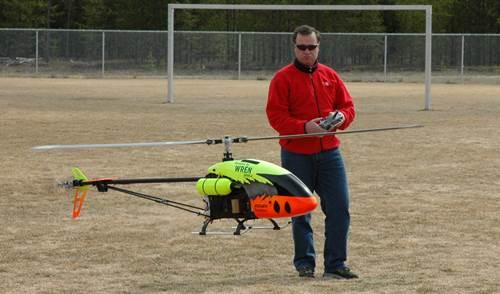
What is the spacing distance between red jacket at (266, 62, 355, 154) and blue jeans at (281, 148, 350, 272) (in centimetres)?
8

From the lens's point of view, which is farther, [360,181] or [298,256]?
[360,181]

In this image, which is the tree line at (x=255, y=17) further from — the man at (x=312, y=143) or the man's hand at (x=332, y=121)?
the man's hand at (x=332, y=121)

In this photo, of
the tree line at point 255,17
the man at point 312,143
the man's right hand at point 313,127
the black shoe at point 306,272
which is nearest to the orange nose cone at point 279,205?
the man's right hand at point 313,127

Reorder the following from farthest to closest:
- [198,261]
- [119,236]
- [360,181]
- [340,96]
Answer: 1. [360,181]
2. [119,236]
3. [198,261]
4. [340,96]

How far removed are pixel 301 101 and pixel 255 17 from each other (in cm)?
7421

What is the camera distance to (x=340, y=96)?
9.17 metres

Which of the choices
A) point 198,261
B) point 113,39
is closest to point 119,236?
point 198,261

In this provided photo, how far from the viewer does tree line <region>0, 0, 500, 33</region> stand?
79.8 m

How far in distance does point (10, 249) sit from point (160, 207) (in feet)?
9.91

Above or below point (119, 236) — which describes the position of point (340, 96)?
above

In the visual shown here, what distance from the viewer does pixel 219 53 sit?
57.1 metres

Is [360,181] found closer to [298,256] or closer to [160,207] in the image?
[160,207]

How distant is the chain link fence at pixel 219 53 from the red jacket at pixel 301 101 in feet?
156

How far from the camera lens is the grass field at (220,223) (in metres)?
9.20
